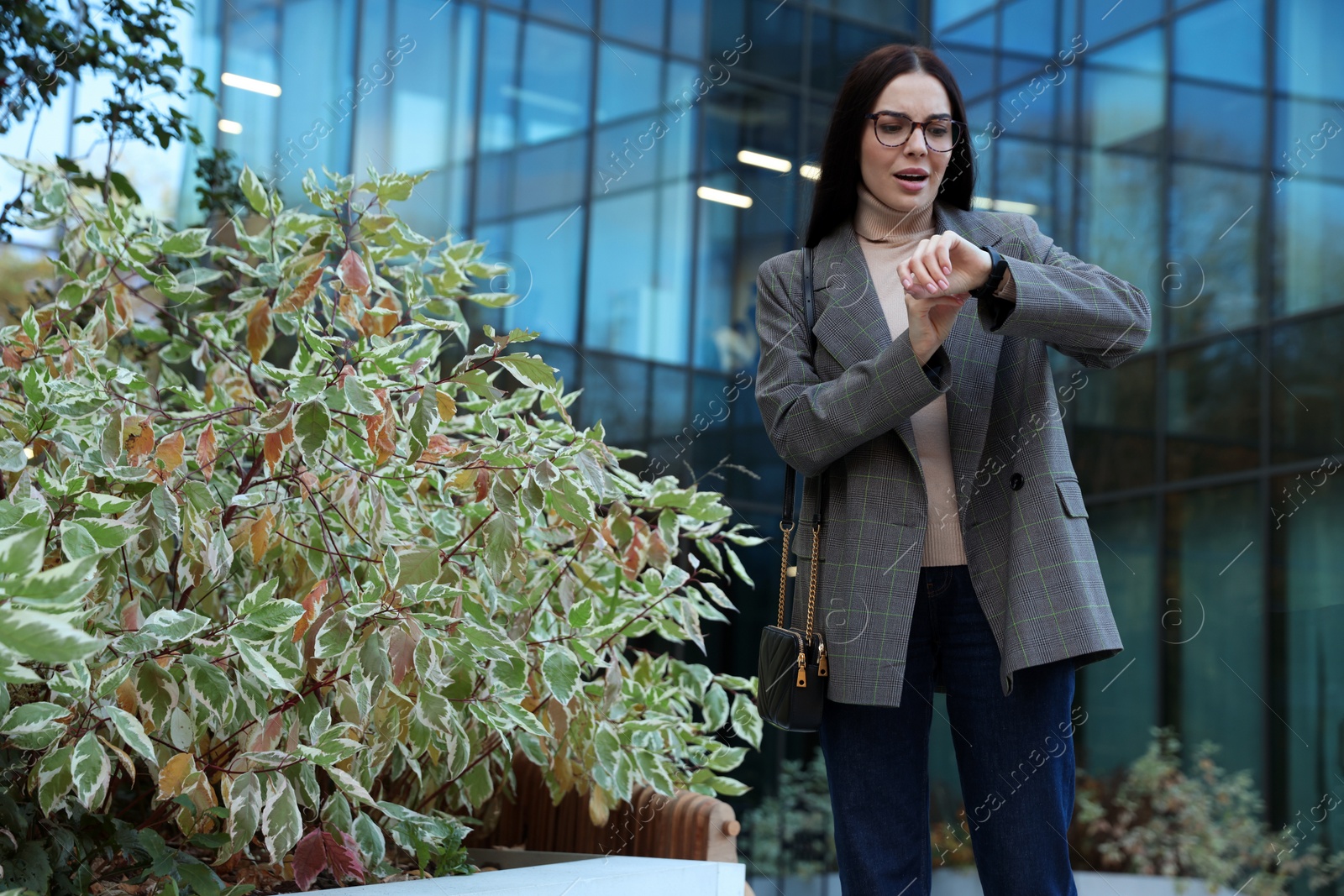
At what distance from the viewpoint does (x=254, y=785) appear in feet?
5.32

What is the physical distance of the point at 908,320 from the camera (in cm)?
166

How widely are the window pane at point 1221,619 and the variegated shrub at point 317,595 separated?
4.73m

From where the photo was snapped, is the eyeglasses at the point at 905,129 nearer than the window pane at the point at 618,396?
Yes

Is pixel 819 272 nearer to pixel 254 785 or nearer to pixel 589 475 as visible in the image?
pixel 589 475

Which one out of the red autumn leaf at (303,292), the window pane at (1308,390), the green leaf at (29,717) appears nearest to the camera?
the green leaf at (29,717)

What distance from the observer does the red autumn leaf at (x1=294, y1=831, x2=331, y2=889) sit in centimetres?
163

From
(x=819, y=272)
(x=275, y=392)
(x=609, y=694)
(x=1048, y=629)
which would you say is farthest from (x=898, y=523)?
(x=275, y=392)

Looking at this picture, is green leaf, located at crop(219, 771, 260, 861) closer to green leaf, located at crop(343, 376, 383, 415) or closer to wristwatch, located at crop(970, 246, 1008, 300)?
green leaf, located at crop(343, 376, 383, 415)

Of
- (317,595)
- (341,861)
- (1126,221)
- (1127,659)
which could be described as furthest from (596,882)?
(1126,221)

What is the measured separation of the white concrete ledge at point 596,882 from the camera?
5.07ft

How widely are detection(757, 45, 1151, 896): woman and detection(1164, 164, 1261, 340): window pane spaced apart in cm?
531

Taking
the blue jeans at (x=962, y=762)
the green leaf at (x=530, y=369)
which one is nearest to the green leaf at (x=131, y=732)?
the green leaf at (x=530, y=369)

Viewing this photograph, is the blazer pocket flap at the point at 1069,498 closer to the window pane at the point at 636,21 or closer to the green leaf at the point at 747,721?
the green leaf at the point at 747,721

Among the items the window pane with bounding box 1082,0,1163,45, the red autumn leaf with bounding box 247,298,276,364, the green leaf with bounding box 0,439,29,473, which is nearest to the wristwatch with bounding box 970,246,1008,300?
the green leaf with bounding box 0,439,29,473
